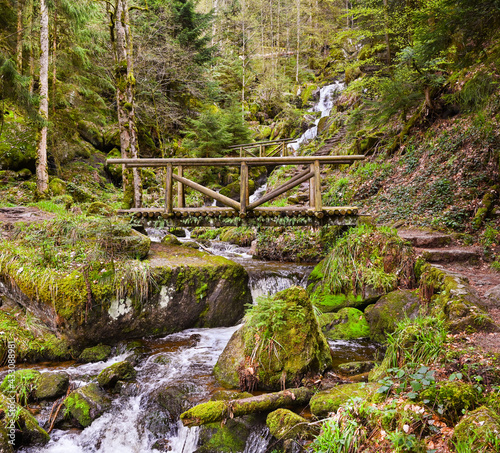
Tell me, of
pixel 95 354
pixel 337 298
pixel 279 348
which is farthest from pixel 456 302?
pixel 95 354

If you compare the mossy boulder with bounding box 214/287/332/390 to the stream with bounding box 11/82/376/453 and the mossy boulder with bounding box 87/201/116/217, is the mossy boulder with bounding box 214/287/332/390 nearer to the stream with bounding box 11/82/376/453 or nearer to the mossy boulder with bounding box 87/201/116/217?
the stream with bounding box 11/82/376/453

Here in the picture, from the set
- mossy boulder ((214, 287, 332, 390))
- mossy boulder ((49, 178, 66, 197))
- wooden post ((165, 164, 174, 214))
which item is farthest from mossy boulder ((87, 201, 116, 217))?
mossy boulder ((49, 178, 66, 197))

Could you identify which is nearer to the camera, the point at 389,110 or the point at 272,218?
the point at 272,218

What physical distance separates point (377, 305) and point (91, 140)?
1566cm

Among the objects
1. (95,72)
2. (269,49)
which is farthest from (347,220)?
(269,49)

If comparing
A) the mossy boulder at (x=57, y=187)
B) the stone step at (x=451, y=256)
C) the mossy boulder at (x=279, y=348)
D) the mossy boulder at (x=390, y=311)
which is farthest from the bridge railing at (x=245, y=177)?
the mossy boulder at (x=57, y=187)

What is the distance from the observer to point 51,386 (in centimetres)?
397

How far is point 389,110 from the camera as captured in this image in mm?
10281

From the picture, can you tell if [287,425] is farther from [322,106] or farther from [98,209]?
[322,106]

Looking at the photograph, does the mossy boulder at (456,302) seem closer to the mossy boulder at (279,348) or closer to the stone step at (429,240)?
the stone step at (429,240)

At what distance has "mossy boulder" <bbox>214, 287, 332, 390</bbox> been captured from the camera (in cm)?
404

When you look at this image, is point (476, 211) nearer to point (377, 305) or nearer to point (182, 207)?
point (377, 305)

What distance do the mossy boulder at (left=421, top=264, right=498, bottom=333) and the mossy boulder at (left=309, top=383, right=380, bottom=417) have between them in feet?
4.10

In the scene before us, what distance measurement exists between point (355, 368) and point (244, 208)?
4.04 m
